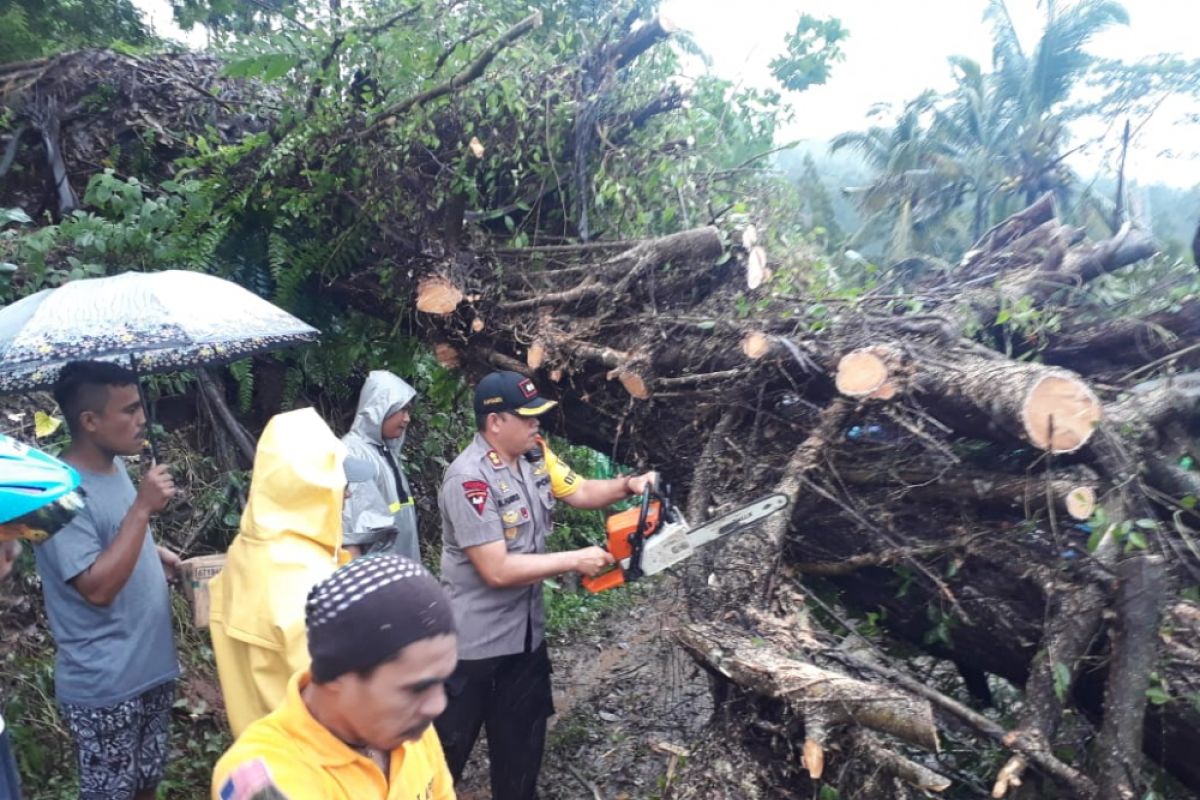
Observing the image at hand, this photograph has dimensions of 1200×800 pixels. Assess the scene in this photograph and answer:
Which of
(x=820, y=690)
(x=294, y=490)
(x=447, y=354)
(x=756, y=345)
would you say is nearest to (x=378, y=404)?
(x=447, y=354)

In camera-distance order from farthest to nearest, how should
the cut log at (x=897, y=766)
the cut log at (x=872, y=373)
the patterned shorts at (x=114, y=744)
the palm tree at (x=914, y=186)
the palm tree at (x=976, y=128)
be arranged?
the palm tree at (x=976, y=128)
the palm tree at (x=914, y=186)
the cut log at (x=872, y=373)
the patterned shorts at (x=114, y=744)
the cut log at (x=897, y=766)

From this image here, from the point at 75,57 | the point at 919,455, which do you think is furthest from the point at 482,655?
the point at 75,57

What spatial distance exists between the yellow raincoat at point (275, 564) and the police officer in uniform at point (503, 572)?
2.38 feet

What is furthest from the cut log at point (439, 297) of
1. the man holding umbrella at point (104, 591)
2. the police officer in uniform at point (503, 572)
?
the man holding umbrella at point (104, 591)

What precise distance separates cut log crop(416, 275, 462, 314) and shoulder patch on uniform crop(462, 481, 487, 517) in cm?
178

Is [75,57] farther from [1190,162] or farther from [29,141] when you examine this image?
[1190,162]

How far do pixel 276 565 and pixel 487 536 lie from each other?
910mm

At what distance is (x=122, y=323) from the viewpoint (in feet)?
8.38

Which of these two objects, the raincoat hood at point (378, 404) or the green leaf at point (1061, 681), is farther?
the raincoat hood at point (378, 404)

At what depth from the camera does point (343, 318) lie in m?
5.43

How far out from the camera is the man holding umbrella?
230cm

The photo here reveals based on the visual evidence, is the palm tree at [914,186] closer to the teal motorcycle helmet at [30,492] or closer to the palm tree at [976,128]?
the palm tree at [976,128]

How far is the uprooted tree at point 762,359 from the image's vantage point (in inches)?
90.9

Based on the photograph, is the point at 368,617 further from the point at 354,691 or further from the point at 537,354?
the point at 537,354
